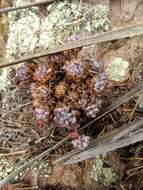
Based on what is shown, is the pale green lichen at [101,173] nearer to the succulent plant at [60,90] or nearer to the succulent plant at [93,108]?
the succulent plant at [93,108]

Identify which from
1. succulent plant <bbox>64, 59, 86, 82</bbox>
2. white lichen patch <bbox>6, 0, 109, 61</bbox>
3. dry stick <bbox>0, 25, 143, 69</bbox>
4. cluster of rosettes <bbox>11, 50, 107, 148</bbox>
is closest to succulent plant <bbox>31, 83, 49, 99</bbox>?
cluster of rosettes <bbox>11, 50, 107, 148</bbox>

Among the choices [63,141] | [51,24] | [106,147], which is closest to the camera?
[106,147]

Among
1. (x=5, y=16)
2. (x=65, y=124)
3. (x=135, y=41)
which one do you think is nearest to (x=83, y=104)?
(x=65, y=124)

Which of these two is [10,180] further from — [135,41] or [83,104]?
[135,41]

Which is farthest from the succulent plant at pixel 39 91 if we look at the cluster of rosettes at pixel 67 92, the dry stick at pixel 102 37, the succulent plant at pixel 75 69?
the dry stick at pixel 102 37

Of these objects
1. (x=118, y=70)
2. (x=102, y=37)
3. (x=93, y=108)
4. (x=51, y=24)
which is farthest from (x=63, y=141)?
(x=51, y=24)

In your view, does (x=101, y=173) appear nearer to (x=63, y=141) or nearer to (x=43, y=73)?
(x=63, y=141)
